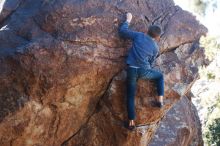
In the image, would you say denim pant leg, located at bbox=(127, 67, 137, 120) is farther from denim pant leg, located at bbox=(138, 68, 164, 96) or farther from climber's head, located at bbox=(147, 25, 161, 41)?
climber's head, located at bbox=(147, 25, 161, 41)

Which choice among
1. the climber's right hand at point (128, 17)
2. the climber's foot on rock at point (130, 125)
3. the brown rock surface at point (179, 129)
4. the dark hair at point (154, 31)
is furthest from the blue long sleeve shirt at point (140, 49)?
the brown rock surface at point (179, 129)

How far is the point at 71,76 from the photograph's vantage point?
8242 mm

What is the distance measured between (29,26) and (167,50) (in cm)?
355

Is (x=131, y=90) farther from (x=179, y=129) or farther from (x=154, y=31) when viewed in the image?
(x=179, y=129)

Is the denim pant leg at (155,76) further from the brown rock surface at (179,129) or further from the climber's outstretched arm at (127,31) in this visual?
the brown rock surface at (179,129)

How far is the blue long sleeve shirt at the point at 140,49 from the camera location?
324 inches

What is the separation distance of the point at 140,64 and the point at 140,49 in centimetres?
33

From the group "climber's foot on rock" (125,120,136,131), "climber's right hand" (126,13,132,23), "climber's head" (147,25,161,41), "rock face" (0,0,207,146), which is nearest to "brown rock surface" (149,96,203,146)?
"rock face" (0,0,207,146)

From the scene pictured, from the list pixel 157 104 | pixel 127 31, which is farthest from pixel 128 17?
pixel 157 104

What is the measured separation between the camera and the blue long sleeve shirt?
823cm

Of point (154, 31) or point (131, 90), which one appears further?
point (154, 31)

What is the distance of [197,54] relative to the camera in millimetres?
10188

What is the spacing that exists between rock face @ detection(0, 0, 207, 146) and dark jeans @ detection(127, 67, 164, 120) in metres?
0.24

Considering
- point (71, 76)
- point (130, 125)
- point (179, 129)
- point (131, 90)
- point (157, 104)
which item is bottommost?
point (179, 129)
